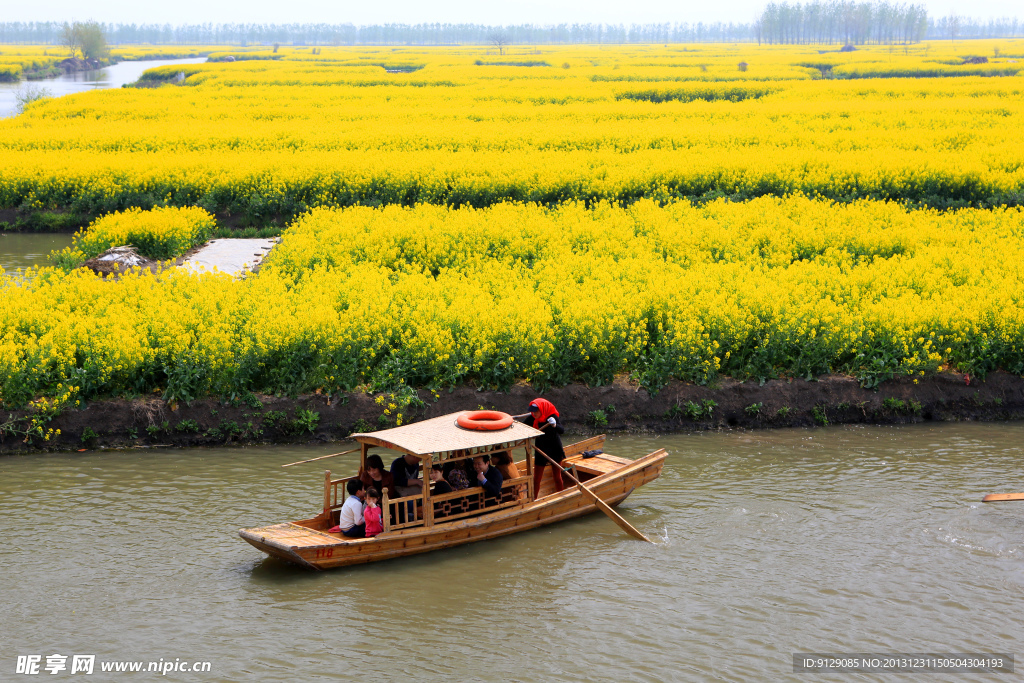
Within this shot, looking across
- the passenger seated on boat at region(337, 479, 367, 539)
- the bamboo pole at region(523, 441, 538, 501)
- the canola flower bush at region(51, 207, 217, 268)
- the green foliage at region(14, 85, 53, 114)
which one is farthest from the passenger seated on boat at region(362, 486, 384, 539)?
the green foliage at region(14, 85, 53, 114)

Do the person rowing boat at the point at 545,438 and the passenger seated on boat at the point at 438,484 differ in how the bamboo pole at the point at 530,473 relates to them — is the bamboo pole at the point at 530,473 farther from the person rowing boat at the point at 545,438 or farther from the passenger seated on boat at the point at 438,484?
the passenger seated on boat at the point at 438,484

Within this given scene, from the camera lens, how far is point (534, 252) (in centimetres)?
1958

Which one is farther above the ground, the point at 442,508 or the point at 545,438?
the point at 545,438

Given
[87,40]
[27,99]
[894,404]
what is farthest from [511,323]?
[87,40]

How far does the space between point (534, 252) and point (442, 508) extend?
1075cm

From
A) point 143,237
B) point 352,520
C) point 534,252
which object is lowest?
point 352,520

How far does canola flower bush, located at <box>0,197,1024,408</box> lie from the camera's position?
Result: 42.4 ft

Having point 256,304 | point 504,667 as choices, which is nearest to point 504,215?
point 256,304

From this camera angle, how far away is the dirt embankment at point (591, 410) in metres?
12.4

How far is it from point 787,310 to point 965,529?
17.6 feet

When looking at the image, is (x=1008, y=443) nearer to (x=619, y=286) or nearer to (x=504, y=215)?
(x=619, y=286)

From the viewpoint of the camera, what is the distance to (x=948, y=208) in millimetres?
25203

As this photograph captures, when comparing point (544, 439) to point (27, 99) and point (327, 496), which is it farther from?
point (27, 99)

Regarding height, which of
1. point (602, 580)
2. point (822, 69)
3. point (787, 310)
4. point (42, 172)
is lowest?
point (602, 580)
